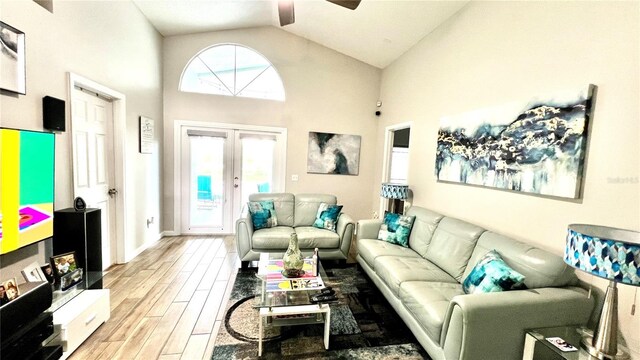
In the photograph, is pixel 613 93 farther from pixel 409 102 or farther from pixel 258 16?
pixel 258 16

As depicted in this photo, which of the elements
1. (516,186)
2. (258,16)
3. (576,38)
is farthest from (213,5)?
(516,186)

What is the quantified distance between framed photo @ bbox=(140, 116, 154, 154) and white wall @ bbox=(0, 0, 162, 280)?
0.09 metres

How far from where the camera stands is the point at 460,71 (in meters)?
3.03

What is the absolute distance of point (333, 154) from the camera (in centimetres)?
511

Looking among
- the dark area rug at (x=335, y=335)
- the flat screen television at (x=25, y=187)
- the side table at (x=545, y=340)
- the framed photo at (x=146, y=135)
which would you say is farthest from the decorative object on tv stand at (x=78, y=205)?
the side table at (x=545, y=340)

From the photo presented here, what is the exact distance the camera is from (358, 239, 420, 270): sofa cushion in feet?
9.41

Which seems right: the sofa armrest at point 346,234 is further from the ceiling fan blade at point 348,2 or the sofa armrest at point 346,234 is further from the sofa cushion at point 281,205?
the ceiling fan blade at point 348,2

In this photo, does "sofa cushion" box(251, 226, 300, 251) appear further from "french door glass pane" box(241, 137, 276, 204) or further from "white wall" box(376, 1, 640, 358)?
"white wall" box(376, 1, 640, 358)

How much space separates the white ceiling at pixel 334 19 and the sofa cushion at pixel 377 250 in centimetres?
285

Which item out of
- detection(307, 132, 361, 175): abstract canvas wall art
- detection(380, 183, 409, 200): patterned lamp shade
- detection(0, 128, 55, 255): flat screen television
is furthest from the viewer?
detection(307, 132, 361, 175): abstract canvas wall art

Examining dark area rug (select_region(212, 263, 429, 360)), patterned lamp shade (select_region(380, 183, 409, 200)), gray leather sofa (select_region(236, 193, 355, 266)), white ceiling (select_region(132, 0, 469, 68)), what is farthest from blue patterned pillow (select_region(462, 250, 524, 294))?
white ceiling (select_region(132, 0, 469, 68))

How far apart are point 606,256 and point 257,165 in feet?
14.9

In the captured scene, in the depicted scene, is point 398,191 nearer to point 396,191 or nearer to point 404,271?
point 396,191

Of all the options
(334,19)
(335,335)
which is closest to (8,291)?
(335,335)
